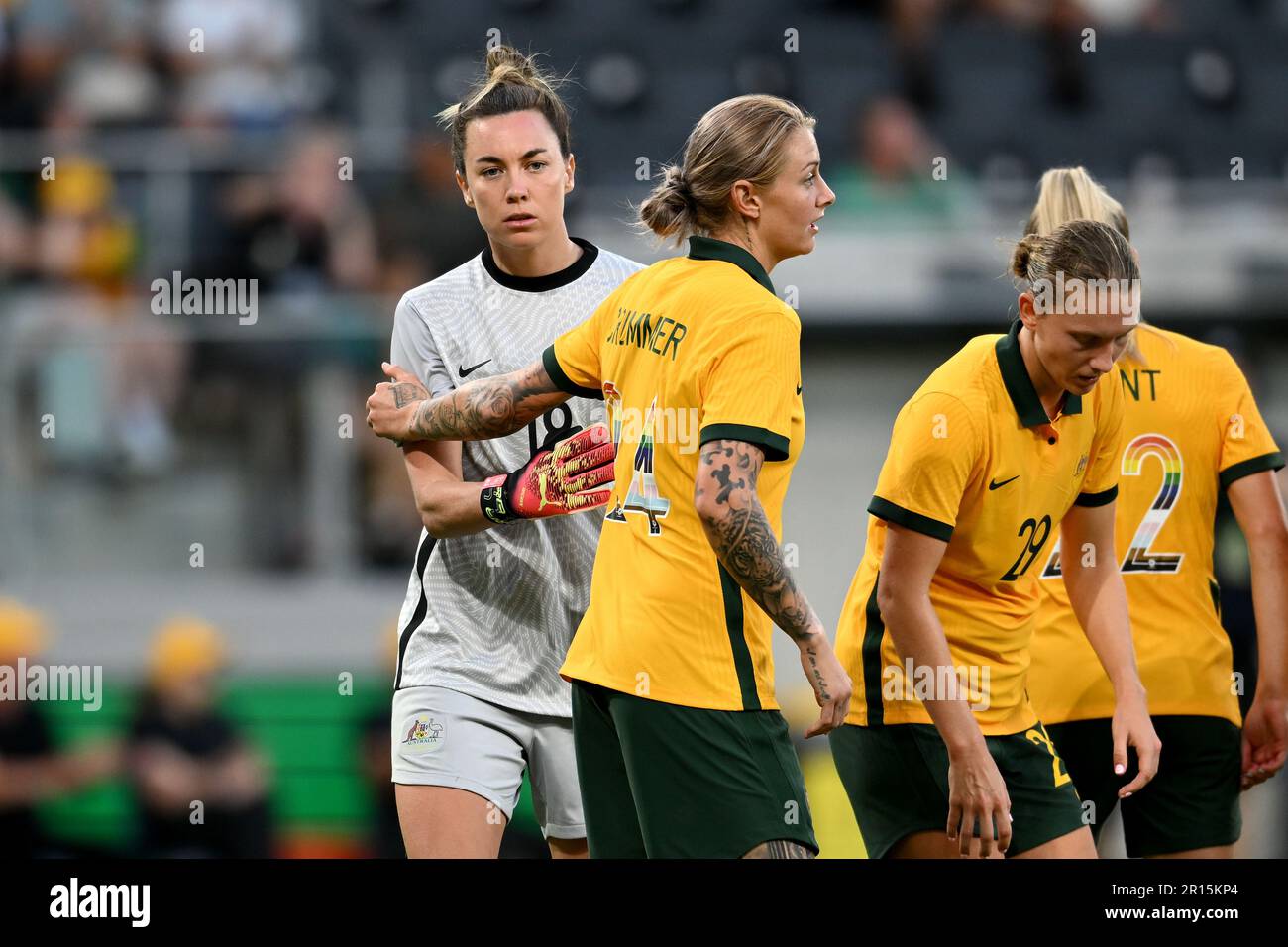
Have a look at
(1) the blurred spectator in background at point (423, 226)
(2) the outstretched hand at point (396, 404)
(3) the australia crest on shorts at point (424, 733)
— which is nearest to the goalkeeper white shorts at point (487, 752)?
(3) the australia crest on shorts at point (424, 733)

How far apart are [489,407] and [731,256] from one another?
0.65 m

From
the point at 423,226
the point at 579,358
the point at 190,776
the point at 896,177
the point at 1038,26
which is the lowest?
the point at 190,776

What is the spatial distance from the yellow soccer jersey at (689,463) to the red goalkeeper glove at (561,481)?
0.25 metres

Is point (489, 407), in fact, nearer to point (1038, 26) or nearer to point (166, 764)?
point (166, 764)

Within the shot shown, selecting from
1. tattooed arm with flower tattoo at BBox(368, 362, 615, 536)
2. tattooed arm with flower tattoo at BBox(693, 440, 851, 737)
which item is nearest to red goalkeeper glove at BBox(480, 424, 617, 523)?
tattooed arm with flower tattoo at BBox(368, 362, 615, 536)

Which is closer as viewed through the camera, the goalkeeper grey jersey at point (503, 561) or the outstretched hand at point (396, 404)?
the outstretched hand at point (396, 404)

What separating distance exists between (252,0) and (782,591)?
26.2 feet

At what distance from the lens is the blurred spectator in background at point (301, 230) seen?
8.03 m

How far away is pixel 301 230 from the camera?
26.8 ft

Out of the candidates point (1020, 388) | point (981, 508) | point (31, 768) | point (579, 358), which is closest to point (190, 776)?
point (31, 768)

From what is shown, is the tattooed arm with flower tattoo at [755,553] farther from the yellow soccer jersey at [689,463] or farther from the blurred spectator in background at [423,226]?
the blurred spectator in background at [423,226]

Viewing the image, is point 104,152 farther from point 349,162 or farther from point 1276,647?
point 1276,647

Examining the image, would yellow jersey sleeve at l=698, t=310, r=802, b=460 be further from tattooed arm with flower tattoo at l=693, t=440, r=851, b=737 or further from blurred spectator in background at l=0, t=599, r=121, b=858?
blurred spectator in background at l=0, t=599, r=121, b=858

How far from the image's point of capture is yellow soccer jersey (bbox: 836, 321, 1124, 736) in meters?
3.43
